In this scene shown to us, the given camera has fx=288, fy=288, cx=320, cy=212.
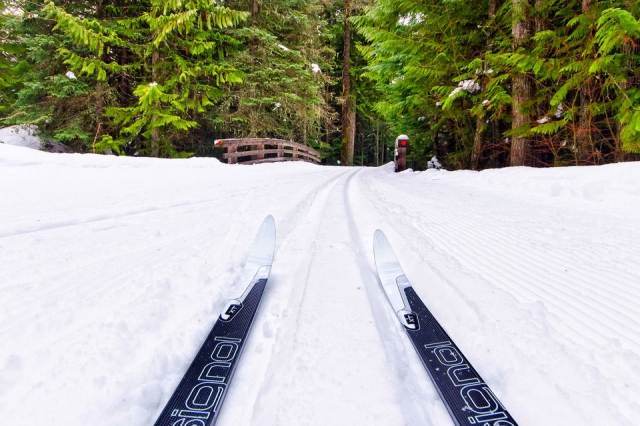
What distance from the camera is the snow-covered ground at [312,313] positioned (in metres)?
0.72

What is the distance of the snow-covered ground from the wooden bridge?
20.2 ft

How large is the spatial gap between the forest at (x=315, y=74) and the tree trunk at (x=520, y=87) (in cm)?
3

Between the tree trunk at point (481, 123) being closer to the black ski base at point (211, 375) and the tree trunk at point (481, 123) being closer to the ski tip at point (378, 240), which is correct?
the ski tip at point (378, 240)

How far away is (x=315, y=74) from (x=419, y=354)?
12.8 meters

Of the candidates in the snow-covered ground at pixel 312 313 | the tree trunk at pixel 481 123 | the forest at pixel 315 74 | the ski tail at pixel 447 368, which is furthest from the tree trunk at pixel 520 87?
the ski tail at pixel 447 368

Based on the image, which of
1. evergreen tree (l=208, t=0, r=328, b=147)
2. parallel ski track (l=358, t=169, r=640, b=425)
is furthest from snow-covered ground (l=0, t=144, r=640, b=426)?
evergreen tree (l=208, t=0, r=328, b=147)

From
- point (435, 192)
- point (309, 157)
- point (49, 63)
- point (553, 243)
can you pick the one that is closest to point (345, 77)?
point (309, 157)

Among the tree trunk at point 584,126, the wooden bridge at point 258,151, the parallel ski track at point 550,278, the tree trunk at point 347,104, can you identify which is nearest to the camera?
the parallel ski track at point 550,278

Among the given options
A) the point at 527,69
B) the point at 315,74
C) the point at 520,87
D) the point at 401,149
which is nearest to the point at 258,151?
the point at 401,149

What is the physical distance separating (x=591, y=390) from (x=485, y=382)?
251mm

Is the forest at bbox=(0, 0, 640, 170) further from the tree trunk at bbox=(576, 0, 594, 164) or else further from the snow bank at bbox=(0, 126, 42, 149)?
the snow bank at bbox=(0, 126, 42, 149)

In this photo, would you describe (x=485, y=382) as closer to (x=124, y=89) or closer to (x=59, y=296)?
(x=59, y=296)

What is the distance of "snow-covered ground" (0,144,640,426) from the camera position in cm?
72

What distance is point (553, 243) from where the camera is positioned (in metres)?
1.74
